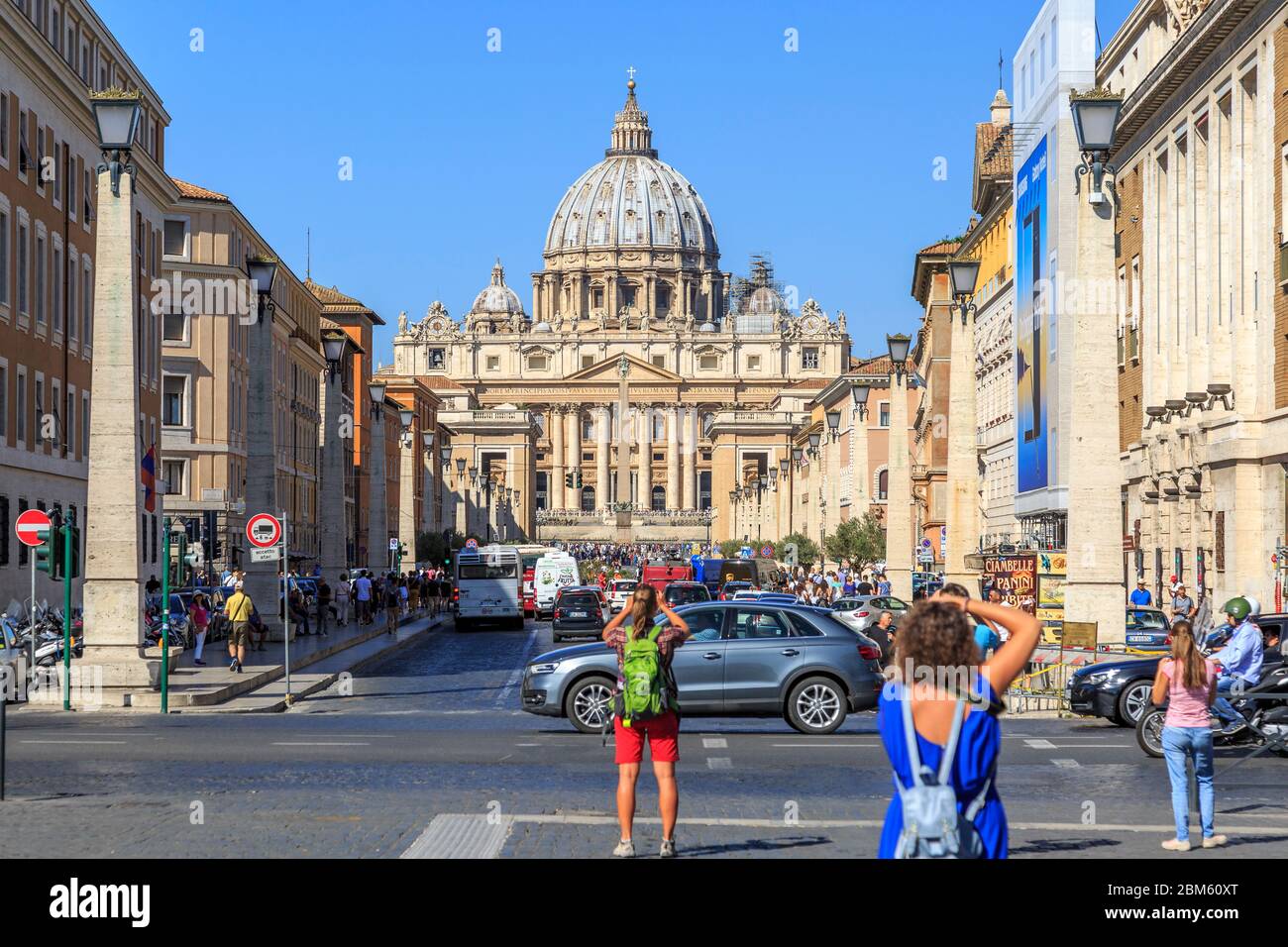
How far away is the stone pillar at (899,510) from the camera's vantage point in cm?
4278

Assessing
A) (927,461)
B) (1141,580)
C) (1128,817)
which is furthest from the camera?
(927,461)

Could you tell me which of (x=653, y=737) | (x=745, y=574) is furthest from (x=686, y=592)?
(x=653, y=737)

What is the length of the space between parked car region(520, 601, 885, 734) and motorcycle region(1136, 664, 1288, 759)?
127 inches

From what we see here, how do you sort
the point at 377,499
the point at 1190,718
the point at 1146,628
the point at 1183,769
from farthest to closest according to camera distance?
the point at 377,499 → the point at 1146,628 → the point at 1190,718 → the point at 1183,769

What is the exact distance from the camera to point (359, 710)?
977 inches

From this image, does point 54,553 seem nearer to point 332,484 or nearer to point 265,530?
point 265,530

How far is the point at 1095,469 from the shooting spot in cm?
2409

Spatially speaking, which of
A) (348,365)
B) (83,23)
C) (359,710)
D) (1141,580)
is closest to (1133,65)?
(1141,580)

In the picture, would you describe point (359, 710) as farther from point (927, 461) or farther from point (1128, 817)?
point (927, 461)

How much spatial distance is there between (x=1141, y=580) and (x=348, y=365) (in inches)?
2421

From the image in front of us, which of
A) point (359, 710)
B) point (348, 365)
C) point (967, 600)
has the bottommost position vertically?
point (359, 710)

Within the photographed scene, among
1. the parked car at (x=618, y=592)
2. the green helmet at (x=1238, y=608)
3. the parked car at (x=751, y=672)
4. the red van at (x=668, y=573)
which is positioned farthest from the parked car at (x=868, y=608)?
the red van at (x=668, y=573)

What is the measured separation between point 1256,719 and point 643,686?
327 inches

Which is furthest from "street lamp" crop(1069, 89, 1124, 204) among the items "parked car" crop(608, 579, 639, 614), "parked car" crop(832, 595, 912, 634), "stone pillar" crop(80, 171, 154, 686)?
"parked car" crop(608, 579, 639, 614)
